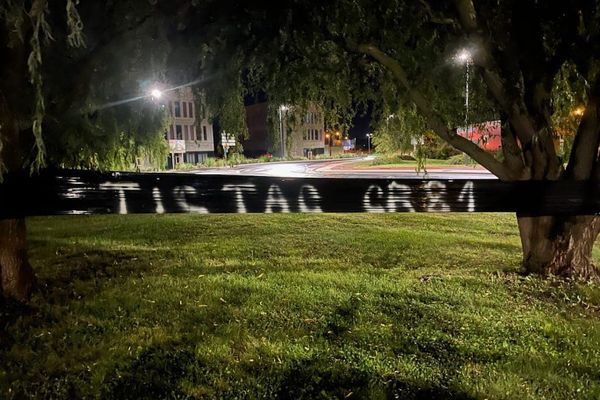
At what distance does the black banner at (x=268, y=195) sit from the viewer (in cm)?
431

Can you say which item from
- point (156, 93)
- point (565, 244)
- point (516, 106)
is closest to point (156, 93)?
point (156, 93)

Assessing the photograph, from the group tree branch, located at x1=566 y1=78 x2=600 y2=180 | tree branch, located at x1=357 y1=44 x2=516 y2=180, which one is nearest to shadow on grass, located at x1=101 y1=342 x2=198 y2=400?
tree branch, located at x1=357 y1=44 x2=516 y2=180

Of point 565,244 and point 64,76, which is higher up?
point 64,76

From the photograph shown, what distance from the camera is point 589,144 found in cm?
607

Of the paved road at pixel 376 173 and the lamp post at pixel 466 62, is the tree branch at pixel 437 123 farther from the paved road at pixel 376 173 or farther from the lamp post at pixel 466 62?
the paved road at pixel 376 173

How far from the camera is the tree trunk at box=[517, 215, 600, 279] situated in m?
6.32

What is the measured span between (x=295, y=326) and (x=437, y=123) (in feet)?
11.9

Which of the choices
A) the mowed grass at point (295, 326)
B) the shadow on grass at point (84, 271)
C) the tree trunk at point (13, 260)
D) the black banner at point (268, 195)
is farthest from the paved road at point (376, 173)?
the tree trunk at point (13, 260)

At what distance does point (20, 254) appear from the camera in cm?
532

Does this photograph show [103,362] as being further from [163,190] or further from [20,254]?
[20,254]

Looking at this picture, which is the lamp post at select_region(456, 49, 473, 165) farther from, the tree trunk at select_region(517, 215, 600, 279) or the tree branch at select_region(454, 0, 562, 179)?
the tree trunk at select_region(517, 215, 600, 279)

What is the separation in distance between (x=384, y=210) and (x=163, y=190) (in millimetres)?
2413

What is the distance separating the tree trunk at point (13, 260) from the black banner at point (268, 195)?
46.8 inches

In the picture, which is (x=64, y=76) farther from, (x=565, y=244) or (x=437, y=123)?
(x=565, y=244)
